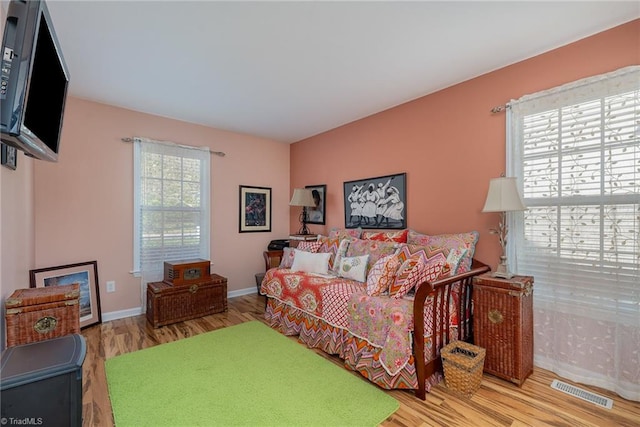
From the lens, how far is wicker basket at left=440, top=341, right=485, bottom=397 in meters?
1.84

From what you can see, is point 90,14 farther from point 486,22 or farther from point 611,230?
point 611,230

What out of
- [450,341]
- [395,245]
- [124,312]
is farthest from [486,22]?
[124,312]

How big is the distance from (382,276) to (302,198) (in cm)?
210

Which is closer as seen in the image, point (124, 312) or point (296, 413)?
point (296, 413)

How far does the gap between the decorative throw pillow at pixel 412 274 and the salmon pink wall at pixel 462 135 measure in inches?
27.3

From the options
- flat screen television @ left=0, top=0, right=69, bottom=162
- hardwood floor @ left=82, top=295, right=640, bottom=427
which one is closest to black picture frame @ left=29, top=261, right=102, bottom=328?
hardwood floor @ left=82, top=295, right=640, bottom=427

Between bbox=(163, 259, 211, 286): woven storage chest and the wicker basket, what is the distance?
2.67 m

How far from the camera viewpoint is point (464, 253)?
2.36m

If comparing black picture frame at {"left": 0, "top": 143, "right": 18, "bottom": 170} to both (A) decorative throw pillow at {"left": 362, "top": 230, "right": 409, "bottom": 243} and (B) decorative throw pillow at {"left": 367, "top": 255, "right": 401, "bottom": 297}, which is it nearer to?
(B) decorative throw pillow at {"left": 367, "top": 255, "right": 401, "bottom": 297}

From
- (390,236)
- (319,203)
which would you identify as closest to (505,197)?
(390,236)

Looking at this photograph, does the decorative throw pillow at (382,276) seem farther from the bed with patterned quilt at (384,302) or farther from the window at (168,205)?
the window at (168,205)

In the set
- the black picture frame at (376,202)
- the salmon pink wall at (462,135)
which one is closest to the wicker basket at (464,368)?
the salmon pink wall at (462,135)

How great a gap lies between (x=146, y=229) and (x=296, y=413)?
9.12 ft

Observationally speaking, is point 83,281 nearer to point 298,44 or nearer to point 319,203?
point 319,203
